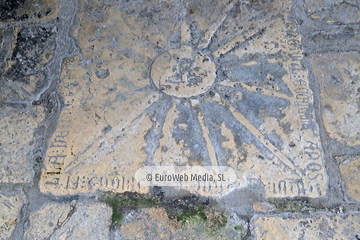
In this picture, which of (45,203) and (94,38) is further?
(94,38)

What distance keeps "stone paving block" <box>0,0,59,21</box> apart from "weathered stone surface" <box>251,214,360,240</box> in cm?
165

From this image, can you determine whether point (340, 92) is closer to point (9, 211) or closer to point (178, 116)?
point (178, 116)

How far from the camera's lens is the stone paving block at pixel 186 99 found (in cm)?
161

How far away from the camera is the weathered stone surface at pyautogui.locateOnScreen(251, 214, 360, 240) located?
1469mm

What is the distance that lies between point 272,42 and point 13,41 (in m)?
1.48

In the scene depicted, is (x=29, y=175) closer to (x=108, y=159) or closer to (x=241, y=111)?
(x=108, y=159)

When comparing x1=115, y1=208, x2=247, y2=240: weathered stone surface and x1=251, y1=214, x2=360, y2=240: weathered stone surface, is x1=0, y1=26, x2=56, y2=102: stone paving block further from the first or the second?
x1=251, y1=214, x2=360, y2=240: weathered stone surface

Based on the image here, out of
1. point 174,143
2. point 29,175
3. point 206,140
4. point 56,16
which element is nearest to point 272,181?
point 206,140

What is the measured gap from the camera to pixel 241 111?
1.72m

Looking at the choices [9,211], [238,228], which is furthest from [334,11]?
[9,211]

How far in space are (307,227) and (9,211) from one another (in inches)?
53.2

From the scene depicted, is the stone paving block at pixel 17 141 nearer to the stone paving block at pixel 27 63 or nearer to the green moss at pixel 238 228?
the stone paving block at pixel 27 63

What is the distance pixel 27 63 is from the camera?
192 centimetres

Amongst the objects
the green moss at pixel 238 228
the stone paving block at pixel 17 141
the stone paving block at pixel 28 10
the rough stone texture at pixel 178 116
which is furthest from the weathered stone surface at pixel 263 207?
the stone paving block at pixel 28 10
